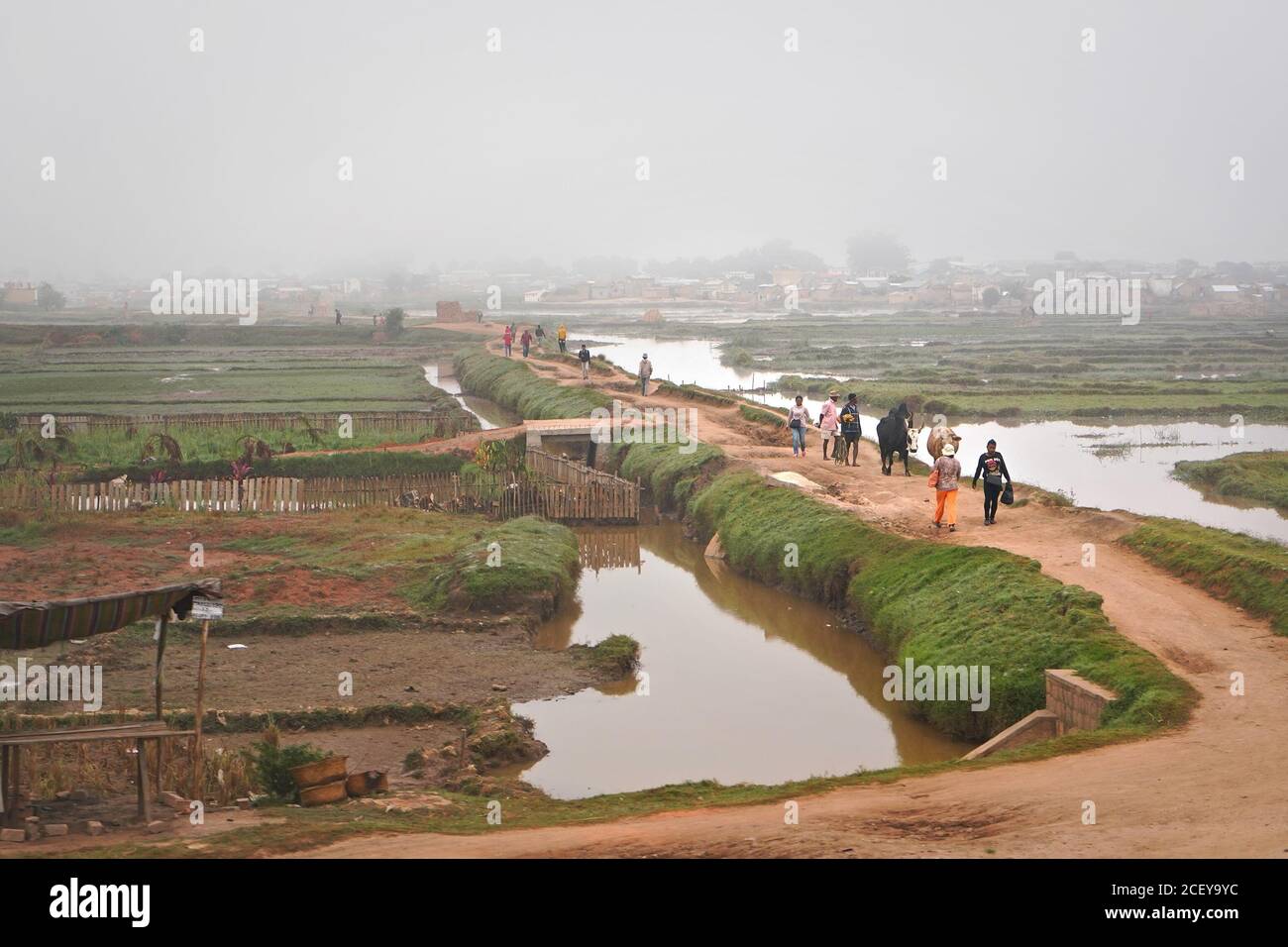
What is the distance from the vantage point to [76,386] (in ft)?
156

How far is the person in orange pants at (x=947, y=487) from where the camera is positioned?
18281 mm

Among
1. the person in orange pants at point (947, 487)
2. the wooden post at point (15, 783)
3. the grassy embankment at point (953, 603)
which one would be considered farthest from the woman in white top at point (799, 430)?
the wooden post at point (15, 783)

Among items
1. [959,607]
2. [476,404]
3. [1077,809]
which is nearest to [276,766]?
[1077,809]

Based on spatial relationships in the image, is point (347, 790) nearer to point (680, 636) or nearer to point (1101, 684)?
point (1101, 684)

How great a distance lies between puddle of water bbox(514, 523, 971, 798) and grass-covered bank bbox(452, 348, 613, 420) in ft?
44.7

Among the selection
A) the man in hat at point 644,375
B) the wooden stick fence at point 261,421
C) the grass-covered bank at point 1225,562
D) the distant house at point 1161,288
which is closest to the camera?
the grass-covered bank at point 1225,562

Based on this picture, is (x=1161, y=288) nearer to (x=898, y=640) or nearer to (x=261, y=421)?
(x=261, y=421)

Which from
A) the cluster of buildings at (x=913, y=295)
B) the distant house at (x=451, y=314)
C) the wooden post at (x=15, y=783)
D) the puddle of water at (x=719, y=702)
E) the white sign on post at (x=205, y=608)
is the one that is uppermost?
the cluster of buildings at (x=913, y=295)

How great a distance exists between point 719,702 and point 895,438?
9252 millimetres

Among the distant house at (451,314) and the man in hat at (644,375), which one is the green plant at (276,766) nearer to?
the man in hat at (644,375)

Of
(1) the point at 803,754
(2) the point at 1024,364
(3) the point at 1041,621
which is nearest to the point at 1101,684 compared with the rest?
(3) the point at 1041,621

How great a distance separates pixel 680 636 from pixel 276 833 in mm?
9599

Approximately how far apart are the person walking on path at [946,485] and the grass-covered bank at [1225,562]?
7.31 ft

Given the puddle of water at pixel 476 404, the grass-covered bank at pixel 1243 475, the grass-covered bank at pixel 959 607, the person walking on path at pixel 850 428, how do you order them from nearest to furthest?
the grass-covered bank at pixel 959 607
the person walking on path at pixel 850 428
the grass-covered bank at pixel 1243 475
the puddle of water at pixel 476 404
